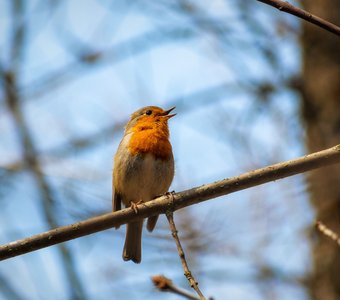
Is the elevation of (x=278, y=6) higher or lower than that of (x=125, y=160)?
lower

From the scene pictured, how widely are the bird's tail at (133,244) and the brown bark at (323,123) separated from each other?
176 cm

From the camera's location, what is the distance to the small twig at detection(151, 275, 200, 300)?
8.20 feet

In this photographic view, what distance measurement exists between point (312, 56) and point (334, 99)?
0.67 metres

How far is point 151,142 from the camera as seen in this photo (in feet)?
16.5

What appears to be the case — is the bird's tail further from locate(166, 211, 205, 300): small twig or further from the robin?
locate(166, 211, 205, 300): small twig

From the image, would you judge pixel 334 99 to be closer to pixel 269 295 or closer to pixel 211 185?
pixel 269 295

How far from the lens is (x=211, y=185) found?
320cm

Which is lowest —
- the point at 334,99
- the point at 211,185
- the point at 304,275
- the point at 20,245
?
the point at 20,245

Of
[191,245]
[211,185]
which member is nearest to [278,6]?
[211,185]

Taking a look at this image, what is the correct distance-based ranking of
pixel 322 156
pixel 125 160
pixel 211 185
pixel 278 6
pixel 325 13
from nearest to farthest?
pixel 278 6
pixel 322 156
pixel 211 185
pixel 125 160
pixel 325 13

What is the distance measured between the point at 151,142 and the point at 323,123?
86.4 inches

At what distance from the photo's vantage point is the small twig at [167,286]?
8.20 ft

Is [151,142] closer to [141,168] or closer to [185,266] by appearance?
[141,168]

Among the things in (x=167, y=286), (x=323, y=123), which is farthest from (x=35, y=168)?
(x=167, y=286)
